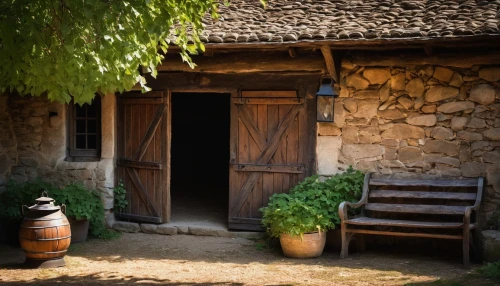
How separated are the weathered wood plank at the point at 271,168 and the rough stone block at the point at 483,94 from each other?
7.97 ft

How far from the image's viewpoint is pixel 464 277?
661 cm

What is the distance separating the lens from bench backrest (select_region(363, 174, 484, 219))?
7.60m

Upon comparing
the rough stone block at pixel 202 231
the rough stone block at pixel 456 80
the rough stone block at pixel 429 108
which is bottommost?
the rough stone block at pixel 202 231

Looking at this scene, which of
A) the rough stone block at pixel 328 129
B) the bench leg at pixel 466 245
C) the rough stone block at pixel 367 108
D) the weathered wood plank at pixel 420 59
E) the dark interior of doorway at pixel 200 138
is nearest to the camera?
the bench leg at pixel 466 245

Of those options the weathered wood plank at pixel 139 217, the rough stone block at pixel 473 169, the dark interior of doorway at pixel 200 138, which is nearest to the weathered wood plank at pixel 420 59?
the rough stone block at pixel 473 169

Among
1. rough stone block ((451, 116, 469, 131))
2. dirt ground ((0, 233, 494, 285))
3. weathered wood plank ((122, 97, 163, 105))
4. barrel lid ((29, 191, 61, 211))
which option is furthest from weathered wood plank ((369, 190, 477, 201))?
barrel lid ((29, 191, 61, 211))

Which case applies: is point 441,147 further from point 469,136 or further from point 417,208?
point 417,208

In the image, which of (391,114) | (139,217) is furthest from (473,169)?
(139,217)

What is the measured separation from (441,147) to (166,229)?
4.06m

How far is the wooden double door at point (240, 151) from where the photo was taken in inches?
342

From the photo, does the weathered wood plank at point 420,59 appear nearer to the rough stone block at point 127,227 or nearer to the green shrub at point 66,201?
the rough stone block at point 127,227

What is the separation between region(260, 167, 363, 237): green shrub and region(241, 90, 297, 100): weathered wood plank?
1.22 m

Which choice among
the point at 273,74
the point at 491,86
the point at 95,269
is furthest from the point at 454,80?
the point at 95,269

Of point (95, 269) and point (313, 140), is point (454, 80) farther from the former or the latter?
point (95, 269)
